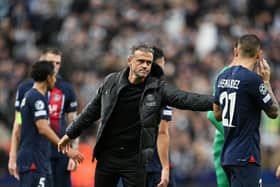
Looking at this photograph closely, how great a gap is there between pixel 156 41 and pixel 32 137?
983 cm

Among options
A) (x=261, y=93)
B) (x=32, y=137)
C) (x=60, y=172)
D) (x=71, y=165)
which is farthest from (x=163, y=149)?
(x=60, y=172)

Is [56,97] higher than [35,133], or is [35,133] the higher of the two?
[56,97]

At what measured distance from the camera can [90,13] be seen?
23297mm

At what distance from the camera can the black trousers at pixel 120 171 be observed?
35.7ft

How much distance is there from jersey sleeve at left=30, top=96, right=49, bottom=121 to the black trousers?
1609 mm

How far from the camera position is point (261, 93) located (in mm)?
10359

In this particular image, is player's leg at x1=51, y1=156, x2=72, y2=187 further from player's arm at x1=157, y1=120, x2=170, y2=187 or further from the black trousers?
the black trousers

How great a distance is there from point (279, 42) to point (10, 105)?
6.24m

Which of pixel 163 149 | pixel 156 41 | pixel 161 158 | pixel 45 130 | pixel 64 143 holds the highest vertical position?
pixel 156 41

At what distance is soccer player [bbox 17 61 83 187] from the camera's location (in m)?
12.4

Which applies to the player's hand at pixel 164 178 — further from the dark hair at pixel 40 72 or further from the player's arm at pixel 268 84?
the dark hair at pixel 40 72

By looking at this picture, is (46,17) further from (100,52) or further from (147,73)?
(147,73)

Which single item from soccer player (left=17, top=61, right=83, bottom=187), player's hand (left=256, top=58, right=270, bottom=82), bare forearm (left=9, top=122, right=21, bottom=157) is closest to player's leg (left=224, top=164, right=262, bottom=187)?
player's hand (left=256, top=58, right=270, bottom=82)

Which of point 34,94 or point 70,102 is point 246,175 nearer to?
point 34,94
